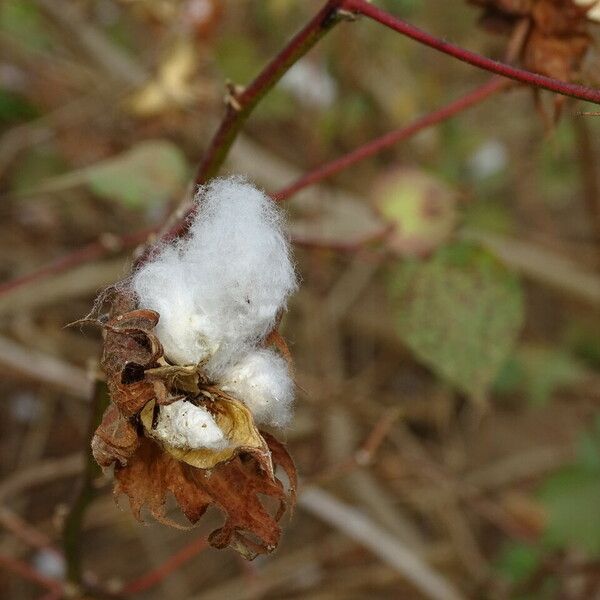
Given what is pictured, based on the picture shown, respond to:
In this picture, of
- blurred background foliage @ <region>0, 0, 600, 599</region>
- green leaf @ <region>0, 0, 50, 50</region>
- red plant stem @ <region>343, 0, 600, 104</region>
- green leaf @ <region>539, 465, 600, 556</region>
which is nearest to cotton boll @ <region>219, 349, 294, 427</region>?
red plant stem @ <region>343, 0, 600, 104</region>

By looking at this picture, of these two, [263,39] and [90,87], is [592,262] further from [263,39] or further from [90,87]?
[90,87]

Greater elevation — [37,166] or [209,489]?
[209,489]

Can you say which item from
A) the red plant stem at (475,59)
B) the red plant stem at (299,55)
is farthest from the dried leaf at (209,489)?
the red plant stem at (475,59)

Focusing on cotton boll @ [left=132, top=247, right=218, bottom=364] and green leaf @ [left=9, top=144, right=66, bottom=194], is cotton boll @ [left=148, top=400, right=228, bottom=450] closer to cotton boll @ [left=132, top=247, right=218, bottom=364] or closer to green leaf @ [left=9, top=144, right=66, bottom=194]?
cotton boll @ [left=132, top=247, right=218, bottom=364]

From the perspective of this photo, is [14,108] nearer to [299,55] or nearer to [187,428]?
[299,55]

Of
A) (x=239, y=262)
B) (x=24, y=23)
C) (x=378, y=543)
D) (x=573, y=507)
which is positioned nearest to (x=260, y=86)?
(x=239, y=262)

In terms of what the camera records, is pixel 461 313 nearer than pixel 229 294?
No
